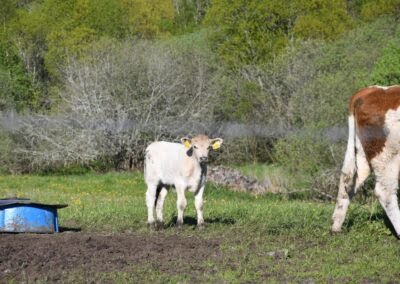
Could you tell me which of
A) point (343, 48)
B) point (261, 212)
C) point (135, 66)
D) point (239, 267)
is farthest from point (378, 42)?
point (239, 267)

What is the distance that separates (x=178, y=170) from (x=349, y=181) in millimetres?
2867

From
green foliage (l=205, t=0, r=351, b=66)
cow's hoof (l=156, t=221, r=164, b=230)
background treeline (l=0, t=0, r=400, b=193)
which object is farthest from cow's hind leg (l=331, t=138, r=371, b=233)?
green foliage (l=205, t=0, r=351, b=66)

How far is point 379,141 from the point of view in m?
11.8

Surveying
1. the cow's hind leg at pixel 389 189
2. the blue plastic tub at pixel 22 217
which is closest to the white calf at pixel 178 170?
the blue plastic tub at pixel 22 217

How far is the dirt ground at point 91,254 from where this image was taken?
361 inches

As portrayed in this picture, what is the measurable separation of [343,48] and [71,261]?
37737 mm

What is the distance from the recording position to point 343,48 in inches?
1800

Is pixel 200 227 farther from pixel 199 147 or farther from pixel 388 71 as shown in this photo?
pixel 388 71

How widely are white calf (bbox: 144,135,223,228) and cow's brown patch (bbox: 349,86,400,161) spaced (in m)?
2.76

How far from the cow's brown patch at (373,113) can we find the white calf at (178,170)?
9.04ft

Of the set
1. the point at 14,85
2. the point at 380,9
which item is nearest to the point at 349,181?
the point at 14,85

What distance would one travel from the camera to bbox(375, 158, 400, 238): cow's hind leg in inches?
458

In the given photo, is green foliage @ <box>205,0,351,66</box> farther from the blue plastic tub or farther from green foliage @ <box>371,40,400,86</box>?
the blue plastic tub

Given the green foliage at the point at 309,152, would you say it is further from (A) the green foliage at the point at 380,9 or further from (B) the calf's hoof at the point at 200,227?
(A) the green foliage at the point at 380,9
